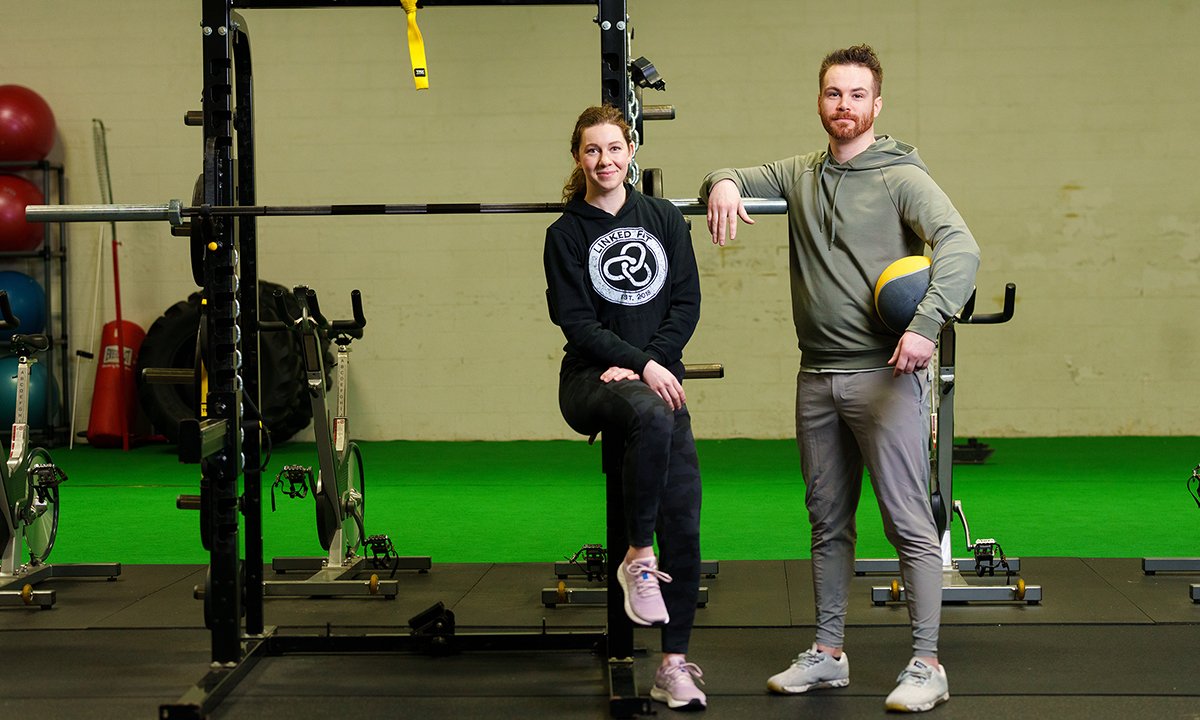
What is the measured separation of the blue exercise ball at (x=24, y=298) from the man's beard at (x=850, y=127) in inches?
279

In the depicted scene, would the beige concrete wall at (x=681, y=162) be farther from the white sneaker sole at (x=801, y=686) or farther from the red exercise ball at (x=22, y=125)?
the white sneaker sole at (x=801, y=686)

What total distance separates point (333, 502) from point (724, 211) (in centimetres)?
223

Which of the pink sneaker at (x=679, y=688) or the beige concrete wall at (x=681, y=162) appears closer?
the pink sneaker at (x=679, y=688)

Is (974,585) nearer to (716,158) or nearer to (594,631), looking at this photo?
(594,631)

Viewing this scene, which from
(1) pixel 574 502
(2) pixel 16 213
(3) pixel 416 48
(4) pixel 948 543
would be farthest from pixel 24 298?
(4) pixel 948 543

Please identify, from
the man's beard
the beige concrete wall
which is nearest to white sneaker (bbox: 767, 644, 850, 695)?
the man's beard

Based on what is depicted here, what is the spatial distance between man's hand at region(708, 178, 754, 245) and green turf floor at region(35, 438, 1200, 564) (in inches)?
91.4

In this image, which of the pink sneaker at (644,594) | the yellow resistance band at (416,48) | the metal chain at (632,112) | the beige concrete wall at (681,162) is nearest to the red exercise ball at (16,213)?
the beige concrete wall at (681,162)

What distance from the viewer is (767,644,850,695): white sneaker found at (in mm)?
3143

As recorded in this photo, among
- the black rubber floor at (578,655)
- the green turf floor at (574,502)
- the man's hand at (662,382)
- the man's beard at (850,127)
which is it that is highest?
the man's beard at (850,127)

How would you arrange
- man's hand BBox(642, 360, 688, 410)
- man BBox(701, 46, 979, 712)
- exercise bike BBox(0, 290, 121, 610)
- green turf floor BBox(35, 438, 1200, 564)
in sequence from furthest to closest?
green turf floor BBox(35, 438, 1200, 564), exercise bike BBox(0, 290, 121, 610), man BBox(701, 46, 979, 712), man's hand BBox(642, 360, 688, 410)

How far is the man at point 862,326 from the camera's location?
9.82 feet

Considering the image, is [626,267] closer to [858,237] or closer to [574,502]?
[858,237]

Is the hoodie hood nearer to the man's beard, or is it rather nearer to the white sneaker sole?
the man's beard
